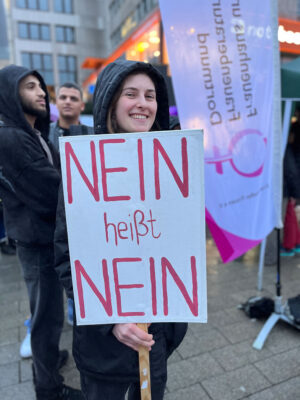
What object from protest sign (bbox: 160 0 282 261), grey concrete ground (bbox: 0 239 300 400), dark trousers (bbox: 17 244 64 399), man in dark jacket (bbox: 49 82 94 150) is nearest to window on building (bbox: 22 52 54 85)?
man in dark jacket (bbox: 49 82 94 150)

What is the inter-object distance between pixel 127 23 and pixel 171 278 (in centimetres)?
2954

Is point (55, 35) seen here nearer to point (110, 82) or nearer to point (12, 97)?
point (12, 97)

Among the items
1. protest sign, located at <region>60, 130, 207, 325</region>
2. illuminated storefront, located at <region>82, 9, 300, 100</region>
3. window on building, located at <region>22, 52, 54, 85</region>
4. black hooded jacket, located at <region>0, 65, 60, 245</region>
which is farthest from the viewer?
window on building, located at <region>22, 52, 54, 85</region>

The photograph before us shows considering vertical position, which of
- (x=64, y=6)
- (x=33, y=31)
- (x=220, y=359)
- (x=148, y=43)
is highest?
(x=64, y=6)

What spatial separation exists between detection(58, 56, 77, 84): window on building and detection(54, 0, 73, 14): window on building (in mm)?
5606

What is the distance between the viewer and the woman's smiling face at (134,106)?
1.22m

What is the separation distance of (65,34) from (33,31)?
12.8 ft

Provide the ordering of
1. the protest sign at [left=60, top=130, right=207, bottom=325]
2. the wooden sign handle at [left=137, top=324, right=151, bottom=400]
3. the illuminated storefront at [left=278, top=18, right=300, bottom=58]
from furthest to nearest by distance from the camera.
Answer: the illuminated storefront at [left=278, top=18, right=300, bottom=58] < the wooden sign handle at [left=137, top=324, right=151, bottom=400] < the protest sign at [left=60, top=130, right=207, bottom=325]

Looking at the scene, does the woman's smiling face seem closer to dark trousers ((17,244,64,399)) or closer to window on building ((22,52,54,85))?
dark trousers ((17,244,64,399))

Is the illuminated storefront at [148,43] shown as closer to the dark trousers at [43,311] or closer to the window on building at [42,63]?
the dark trousers at [43,311]

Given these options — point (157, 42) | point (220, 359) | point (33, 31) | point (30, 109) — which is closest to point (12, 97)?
point (30, 109)

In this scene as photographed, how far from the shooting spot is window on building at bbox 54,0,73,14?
38.1m

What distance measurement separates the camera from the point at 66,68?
1542 inches

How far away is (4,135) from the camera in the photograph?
1.67 meters
